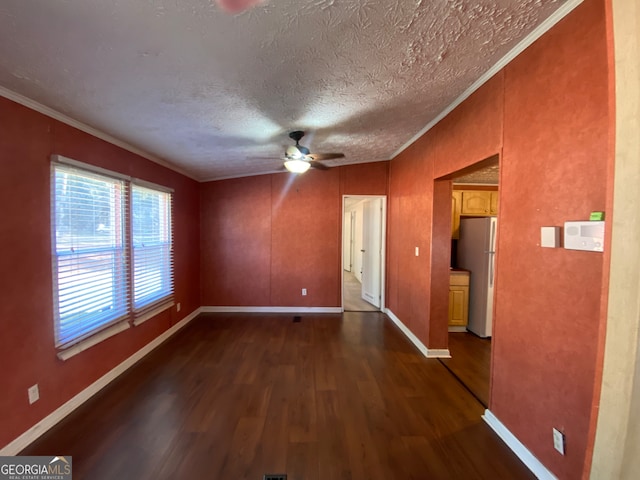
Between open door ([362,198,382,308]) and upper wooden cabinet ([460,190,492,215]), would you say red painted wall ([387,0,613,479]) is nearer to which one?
upper wooden cabinet ([460,190,492,215])

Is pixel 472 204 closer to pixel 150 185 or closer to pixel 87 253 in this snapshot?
pixel 150 185

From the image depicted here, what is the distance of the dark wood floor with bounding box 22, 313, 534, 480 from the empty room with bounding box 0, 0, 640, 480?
18mm

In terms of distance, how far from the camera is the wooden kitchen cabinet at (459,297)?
3889mm

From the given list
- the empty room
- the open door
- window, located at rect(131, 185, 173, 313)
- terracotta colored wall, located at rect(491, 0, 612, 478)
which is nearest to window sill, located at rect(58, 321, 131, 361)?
the empty room

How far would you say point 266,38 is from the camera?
1.41m

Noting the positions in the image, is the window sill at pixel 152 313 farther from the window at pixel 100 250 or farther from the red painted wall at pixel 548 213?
the red painted wall at pixel 548 213

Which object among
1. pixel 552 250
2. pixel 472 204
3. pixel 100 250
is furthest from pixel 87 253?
pixel 472 204

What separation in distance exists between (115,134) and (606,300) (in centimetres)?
344

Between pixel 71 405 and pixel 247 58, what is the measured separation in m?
2.92

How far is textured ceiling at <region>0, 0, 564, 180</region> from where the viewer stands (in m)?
1.22

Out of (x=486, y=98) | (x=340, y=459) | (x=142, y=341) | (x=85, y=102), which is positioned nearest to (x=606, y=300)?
(x=340, y=459)

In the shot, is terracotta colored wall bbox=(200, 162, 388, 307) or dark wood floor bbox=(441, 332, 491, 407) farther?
terracotta colored wall bbox=(200, 162, 388, 307)

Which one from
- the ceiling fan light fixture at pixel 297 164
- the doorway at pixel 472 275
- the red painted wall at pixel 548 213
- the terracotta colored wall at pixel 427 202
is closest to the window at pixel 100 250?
the ceiling fan light fixture at pixel 297 164

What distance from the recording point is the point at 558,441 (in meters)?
1.47
